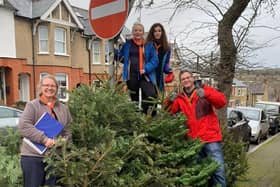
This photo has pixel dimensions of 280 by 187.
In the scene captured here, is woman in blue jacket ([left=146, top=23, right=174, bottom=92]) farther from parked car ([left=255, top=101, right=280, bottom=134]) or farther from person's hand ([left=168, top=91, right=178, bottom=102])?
parked car ([left=255, top=101, right=280, bottom=134])

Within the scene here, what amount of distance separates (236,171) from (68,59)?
81.6 feet

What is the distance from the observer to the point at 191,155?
356 centimetres

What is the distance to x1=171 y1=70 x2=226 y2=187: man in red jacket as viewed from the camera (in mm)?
3789

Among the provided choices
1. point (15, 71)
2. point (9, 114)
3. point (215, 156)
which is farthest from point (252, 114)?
point (215, 156)

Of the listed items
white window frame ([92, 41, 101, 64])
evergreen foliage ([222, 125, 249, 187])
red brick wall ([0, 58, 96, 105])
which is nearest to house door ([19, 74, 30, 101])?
red brick wall ([0, 58, 96, 105])

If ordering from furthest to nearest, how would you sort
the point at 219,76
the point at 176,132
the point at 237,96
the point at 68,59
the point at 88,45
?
1. the point at 237,96
2. the point at 88,45
3. the point at 68,59
4. the point at 219,76
5. the point at 176,132

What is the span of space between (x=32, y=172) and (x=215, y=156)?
1909 millimetres

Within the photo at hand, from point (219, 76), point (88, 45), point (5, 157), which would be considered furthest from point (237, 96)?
point (5, 157)

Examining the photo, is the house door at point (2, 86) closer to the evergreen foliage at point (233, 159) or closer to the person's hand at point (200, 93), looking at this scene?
the evergreen foliage at point (233, 159)

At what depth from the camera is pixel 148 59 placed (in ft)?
14.2

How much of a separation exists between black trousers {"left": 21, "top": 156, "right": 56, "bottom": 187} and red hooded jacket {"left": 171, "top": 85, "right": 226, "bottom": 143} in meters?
1.54

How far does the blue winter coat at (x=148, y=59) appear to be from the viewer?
14.1ft

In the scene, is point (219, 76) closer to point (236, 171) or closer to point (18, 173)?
point (236, 171)

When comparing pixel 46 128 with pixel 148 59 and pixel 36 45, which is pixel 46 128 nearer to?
pixel 148 59
